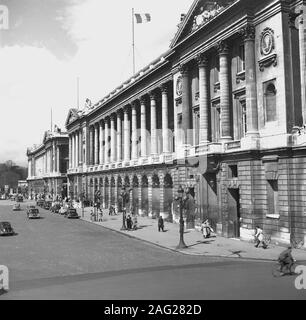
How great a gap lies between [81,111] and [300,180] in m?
76.8

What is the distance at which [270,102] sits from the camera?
33.8 meters

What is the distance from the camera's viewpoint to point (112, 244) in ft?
110

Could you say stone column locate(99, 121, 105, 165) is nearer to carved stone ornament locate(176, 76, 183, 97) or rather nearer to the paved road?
carved stone ornament locate(176, 76, 183, 97)

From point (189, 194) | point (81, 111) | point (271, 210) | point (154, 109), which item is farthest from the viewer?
point (81, 111)

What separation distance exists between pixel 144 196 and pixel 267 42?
32.6m

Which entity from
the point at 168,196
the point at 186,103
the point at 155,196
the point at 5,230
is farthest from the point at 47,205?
the point at 186,103

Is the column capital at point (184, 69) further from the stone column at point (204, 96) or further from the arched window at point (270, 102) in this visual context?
the arched window at point (270, 102)

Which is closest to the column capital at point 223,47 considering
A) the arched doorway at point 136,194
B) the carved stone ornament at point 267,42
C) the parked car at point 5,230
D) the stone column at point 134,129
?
the carved stone ornament at point 267,42

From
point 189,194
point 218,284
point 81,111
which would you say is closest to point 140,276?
point 218,284

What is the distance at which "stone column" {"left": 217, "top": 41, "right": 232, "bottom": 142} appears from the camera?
1507 inches

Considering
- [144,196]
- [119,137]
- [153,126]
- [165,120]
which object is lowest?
[144,196]

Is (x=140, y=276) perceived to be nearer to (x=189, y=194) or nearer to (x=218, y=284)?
(x=218, y=284)

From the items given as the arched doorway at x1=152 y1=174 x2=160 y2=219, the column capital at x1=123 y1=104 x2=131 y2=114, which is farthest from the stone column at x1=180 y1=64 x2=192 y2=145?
the column capital at x1=123 y1=104 x2=131 y2=114

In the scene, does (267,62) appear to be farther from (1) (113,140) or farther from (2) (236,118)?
(1) (113,140)
